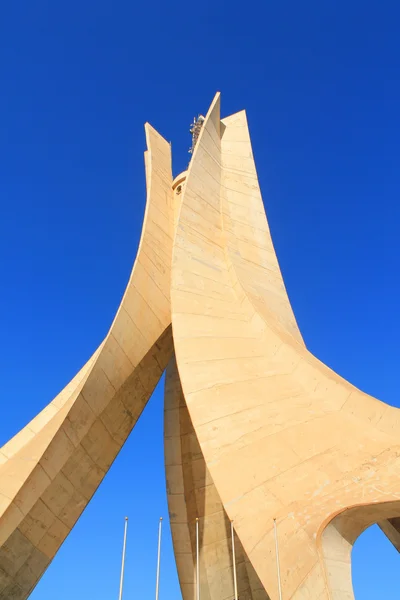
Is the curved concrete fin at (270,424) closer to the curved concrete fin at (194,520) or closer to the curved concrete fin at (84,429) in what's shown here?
the curved concrete fin at (84,429)

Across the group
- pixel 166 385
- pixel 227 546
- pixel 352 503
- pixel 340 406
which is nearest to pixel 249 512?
pixel 352 503

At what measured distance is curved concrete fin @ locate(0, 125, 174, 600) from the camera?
6.18m

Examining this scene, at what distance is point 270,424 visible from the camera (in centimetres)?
593

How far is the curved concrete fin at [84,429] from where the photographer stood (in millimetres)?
6180

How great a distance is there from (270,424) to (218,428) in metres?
0.58

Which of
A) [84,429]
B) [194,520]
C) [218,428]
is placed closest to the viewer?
[218,428]

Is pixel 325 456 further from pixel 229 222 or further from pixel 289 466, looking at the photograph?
pixel 229 222

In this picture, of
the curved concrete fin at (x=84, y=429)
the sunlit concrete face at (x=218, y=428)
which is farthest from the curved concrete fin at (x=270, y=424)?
the curved concrete fin at (x=84, y=429)

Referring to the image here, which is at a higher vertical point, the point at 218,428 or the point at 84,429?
the point at 218,428

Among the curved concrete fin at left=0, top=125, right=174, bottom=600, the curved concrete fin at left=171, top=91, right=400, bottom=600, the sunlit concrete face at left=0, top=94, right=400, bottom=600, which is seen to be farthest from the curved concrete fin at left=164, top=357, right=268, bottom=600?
the curved concrete fin at left=171, top=91, right=400, bottom=600

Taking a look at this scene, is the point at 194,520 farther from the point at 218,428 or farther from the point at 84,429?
the point at 218,428

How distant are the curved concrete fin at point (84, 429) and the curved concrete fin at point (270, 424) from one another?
0.82m

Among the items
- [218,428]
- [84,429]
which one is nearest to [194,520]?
[84,429]

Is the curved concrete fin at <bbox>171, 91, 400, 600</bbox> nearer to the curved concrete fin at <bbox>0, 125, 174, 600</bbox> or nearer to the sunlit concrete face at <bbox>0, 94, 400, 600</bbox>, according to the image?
the sunlit concrete face at <bbox>0, 94, 400, 600</bbox>
